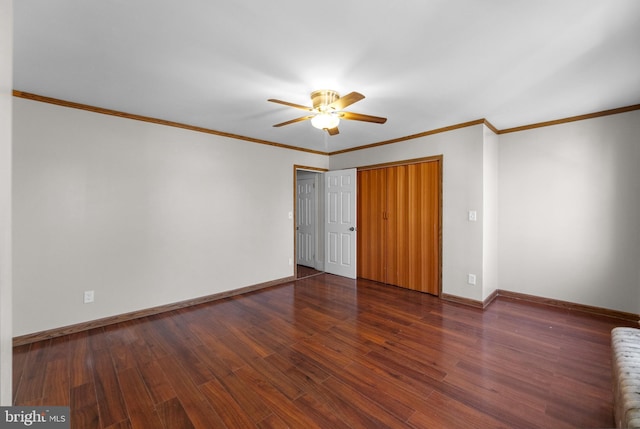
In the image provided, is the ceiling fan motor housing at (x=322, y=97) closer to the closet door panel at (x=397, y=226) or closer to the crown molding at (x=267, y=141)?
the crown molding at (x=267, y=141)

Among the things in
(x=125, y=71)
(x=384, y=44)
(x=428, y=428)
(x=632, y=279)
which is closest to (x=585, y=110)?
(x=632, y=279)

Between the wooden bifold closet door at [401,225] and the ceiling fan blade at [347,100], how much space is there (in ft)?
7.16

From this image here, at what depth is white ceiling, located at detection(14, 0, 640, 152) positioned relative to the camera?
156 cm

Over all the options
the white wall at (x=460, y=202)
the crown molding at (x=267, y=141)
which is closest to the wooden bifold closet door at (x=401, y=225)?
the white wall at (x=460, y=202)

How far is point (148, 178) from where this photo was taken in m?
3.29

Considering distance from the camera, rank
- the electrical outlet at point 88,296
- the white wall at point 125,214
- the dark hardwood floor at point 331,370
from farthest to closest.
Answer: the electrical outlet at point 88,296 → the white wall at point 125,214 → the dark hardwood floor at point 331,370

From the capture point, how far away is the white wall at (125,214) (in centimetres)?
265

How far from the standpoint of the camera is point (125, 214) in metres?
3.14

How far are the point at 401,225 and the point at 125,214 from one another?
3.80 meters

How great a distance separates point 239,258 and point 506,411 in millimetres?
3451

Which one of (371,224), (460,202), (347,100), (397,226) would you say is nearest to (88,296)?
(347,100)

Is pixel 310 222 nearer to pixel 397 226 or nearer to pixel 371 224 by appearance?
pixel 371 224

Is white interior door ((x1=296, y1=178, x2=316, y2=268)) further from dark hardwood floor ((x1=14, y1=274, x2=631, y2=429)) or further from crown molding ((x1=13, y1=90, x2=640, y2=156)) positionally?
dark hardwood floor ((x1=14, y1=274, x2=631, y2=429))

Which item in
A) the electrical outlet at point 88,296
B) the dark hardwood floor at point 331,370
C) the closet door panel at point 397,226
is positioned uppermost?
the closet door panel at point 397,226
